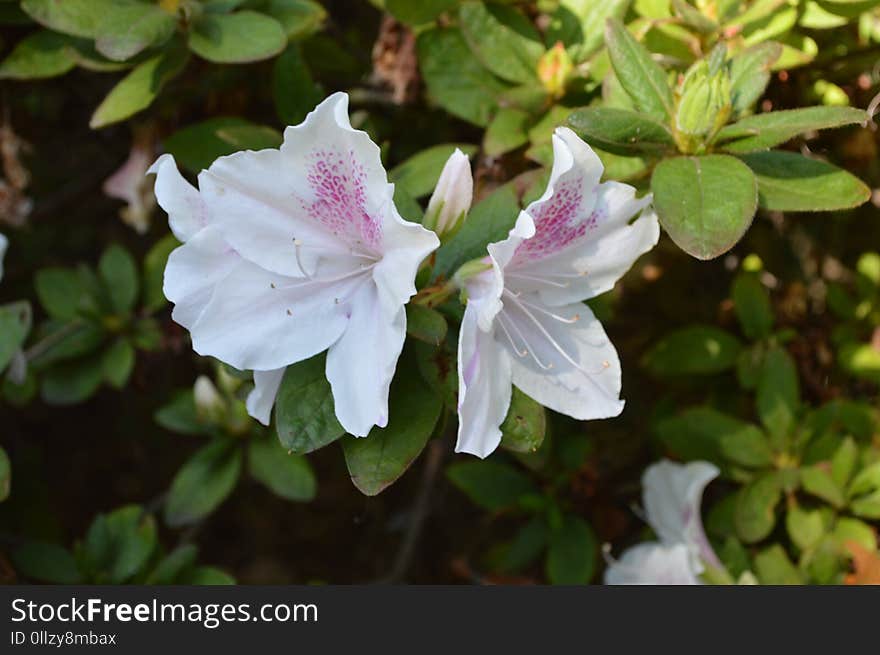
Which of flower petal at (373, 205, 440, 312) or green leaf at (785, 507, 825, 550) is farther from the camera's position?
green leaf at (785, 507, 825, 550)

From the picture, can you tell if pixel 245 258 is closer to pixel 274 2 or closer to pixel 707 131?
pixel 707 131

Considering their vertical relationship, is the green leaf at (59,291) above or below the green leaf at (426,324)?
below

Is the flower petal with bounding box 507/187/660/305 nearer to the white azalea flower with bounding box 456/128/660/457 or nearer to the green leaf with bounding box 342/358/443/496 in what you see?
the white azalea flower with bounding box 456/128/660/457

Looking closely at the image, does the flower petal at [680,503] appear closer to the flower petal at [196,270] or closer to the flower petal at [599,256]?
the flower petal at [599,256]

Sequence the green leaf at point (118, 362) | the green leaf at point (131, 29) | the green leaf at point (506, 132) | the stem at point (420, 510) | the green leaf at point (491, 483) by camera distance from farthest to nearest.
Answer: the stem at point (420, 510)
the green leaf at point (491, 483)
the green leaf at point (118, 362)
the green leaf at point (506, 132)
the green leaf at point (131, 29)

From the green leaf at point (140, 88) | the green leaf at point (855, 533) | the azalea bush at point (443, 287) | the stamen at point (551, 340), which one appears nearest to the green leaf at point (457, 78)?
the azalea bush at point (443, 287)

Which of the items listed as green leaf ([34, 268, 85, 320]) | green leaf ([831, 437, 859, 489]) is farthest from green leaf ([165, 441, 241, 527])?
green leaf ([831, 437, 859, 489])

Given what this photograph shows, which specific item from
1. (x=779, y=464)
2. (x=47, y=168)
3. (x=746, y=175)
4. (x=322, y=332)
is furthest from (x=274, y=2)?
(x=779, y=464)

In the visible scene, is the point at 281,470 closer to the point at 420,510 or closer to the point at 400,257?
the point at 420,510
